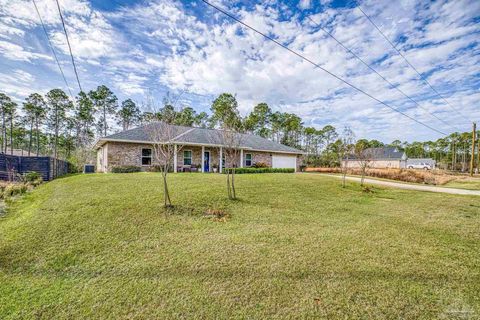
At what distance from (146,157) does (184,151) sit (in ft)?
10.1

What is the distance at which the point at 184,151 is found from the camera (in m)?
18.4

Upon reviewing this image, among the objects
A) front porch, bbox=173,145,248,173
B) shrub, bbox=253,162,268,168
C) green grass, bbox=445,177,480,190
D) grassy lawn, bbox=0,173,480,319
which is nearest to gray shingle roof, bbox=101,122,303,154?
front porch, bbox=173,145,248,173

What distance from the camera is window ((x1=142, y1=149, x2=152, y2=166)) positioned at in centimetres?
1706

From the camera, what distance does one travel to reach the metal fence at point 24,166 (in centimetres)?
1355

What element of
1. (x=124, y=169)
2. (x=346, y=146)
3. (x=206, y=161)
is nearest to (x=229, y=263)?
(x=346, y=146)

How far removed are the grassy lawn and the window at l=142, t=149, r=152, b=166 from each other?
33.0ft

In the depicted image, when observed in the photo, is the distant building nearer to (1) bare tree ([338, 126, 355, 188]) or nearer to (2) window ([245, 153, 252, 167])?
(1) bare tree ([338, 126, 355, 188])

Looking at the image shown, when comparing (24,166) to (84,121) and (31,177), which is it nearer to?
(31,177)

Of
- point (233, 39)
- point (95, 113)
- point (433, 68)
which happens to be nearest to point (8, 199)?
point (233, 39)

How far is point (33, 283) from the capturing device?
3.12 meters

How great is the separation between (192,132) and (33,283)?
58.3 ft

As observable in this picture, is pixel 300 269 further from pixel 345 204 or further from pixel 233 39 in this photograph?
pixel 233 39

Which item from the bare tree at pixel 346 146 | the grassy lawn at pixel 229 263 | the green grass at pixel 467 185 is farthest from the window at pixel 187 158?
the green grass at pixel 467 185

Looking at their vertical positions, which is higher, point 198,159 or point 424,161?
point 424,161
